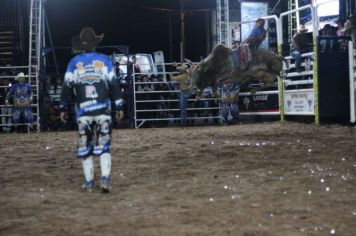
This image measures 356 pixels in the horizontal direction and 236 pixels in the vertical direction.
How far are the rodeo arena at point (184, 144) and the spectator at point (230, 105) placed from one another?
4cm

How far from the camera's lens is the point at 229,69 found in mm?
10922

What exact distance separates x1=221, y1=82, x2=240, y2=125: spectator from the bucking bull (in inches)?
187

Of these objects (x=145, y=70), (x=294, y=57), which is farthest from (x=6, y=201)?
(x=145, y=70)

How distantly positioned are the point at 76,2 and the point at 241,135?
11556 millimetres

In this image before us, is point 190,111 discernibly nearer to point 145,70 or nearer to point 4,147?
point 145,70

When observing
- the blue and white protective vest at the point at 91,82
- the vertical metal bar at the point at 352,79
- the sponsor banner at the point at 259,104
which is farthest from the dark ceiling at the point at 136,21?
the blue and white protective vest at the point at 91,82

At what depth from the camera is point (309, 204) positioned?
15.0 feet

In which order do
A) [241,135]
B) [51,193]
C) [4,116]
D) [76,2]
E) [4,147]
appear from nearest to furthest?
[51,193]
[4,147]
[241,135]
[4,116]
[76,2]

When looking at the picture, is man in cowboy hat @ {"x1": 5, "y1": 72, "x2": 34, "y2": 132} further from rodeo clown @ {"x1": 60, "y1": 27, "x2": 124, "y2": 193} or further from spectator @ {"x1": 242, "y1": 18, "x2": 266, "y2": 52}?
rodeo clown @ {"x1": 60, "y1": 27, "x2": 124, "y2": 193}

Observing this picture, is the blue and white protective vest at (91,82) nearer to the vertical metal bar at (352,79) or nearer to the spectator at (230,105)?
the vertical metal bar at (352,79)

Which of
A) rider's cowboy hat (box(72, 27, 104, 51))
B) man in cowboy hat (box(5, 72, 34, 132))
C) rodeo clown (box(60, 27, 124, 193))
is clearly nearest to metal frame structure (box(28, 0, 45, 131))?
man in cowboy hat (box(5, 72, 34, 132))

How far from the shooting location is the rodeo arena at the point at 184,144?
4.28 m

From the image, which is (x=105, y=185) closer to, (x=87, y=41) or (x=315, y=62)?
(x=87, y=41)

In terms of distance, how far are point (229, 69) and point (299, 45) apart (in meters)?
3.74
